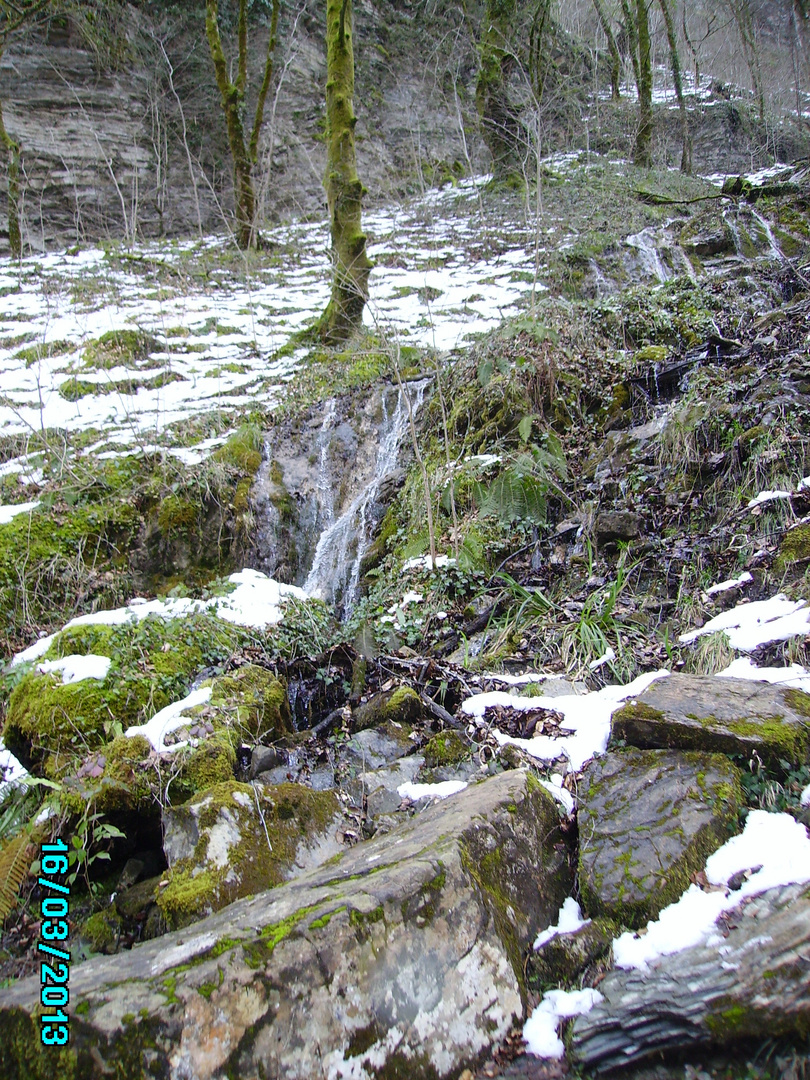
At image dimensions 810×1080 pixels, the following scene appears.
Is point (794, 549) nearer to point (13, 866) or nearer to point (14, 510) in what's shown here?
point (13, 866)

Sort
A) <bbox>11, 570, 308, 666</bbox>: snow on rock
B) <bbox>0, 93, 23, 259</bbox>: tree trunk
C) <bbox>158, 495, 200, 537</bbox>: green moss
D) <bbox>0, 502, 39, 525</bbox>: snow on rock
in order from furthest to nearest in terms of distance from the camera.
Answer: <bbox>0, 93, 23, 259</bbox>: tree trunk
<bbox>158, 495, 200, 537</bbox>: green moss
<bbox>0, 502, 39, 525</bbox>: snow on rock
<bbox>11, 570, 308, 666</bbox>: snow on rock

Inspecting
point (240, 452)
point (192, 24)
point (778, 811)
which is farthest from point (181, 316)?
point (192, 24)

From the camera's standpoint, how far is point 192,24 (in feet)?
52.1

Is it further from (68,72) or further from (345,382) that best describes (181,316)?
(68,72)

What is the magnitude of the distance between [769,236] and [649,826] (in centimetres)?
1037

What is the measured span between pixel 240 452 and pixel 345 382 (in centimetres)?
194

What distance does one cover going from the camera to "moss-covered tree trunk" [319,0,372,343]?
8.64m

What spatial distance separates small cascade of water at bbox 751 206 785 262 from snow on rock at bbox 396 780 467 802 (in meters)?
9.08

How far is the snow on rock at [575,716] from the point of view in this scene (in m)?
2.68

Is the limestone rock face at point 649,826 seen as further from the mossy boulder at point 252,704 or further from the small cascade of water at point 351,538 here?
the small cascade of water at point 351,538

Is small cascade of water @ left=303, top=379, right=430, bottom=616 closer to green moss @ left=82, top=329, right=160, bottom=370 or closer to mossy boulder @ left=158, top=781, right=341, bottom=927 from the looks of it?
mossy boulder @ left=158, top=781, right=341, bottom=927

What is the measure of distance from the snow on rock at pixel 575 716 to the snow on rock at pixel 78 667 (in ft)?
7.95

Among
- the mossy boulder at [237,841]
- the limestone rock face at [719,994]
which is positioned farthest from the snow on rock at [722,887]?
the mossy boulder at [237,841]

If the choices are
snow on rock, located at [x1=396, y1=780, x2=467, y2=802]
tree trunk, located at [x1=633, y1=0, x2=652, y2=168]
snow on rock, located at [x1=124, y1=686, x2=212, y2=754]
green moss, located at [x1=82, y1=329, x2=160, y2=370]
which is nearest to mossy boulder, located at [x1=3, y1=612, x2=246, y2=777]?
snow on rock, located at [x1=124, y1=686, x2=212, y2=754]
